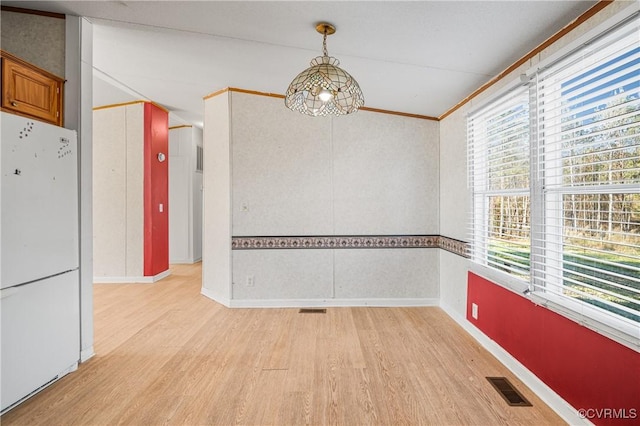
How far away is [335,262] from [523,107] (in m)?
2.51

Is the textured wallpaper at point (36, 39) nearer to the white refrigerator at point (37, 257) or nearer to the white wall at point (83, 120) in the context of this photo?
the white wall at point (83, 120)

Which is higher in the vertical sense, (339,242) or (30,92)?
(30,92)

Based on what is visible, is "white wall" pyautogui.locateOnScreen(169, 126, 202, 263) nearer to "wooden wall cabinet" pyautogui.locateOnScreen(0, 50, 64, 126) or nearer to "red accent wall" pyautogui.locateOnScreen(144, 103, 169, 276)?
"red accent wall" pyautogui.locateOnScreen(144, 103, 169, 276)

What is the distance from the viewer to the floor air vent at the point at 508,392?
2.12 meters

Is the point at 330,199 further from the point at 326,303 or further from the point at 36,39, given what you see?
the point at 36,39

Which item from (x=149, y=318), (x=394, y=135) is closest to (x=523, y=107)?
(x=394, y=135)

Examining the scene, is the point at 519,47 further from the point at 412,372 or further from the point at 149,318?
the point at 149,318

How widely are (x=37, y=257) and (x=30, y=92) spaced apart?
1089 mm

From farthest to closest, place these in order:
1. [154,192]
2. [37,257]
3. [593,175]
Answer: [154,192] < [37,257] < [593,175]

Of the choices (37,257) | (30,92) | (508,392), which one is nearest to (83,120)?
(30,92)

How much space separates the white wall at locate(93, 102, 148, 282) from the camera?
5.18 m

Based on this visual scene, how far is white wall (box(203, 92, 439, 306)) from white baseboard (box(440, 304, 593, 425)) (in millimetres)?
1116

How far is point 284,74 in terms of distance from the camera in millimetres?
3385

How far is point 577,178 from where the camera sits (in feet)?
6.67
